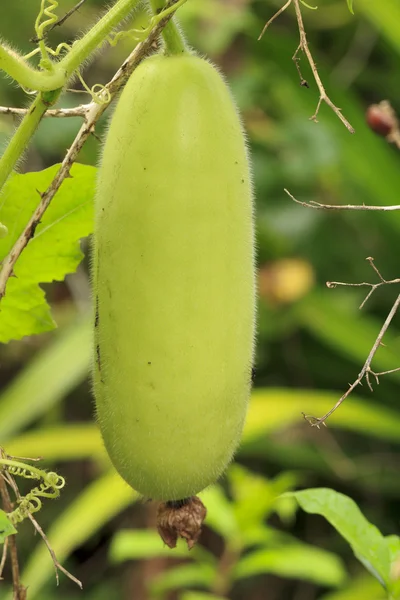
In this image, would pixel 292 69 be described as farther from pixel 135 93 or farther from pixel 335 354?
pixel 135 93

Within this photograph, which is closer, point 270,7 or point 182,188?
point 182,188

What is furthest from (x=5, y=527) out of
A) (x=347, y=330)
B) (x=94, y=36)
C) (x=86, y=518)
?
(x=347, y=330)

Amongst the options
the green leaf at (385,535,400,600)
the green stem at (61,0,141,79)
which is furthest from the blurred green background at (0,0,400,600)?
the green stem at (61,0,141,79)

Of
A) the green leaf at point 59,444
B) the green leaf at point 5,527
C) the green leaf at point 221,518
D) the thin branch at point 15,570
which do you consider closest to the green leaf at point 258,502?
the green leaf at point 221,518

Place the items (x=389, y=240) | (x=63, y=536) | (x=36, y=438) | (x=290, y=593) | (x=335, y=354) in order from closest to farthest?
(x=63, y=536) → (x=36, y=438) → (x=389, y=240) → (x=335, y=354) → (x=290, y=593)

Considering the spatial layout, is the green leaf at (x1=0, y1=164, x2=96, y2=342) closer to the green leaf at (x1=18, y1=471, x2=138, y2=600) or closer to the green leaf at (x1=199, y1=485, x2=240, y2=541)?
the green leaf at (x1=199, y1=485, x2=240, y2=541)

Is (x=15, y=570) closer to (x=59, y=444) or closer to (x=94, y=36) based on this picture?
(x=94, y=36)

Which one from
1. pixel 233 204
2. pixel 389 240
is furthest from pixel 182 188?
pixel 389 240
